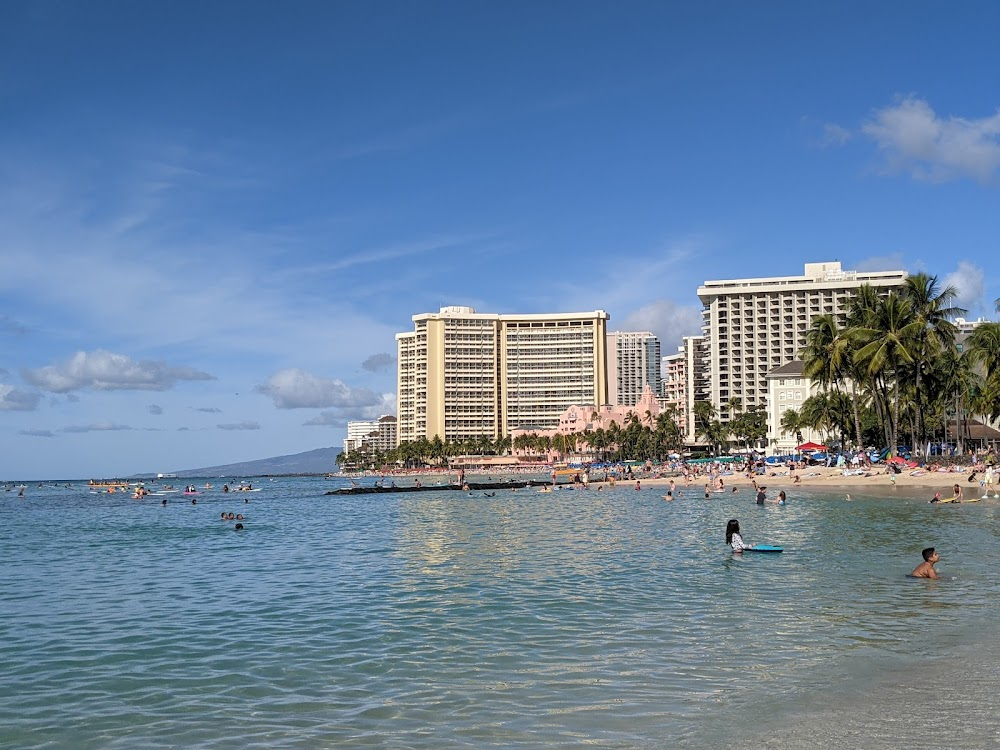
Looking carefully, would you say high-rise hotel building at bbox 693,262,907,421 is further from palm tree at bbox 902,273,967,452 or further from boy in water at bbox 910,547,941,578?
boy in water at bbox 910,547,941,578

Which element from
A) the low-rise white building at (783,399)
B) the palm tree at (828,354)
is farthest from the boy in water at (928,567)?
the low-rise white building at (783,399)

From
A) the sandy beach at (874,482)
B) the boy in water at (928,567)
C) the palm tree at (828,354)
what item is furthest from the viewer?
the palm tree at (828,354)

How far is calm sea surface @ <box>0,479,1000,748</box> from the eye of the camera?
10062 millimetres

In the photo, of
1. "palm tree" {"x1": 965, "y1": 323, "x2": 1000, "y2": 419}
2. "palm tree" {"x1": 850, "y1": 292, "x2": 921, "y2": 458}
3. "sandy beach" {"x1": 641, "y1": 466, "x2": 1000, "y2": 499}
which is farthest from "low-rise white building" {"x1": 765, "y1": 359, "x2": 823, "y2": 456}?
"palm tree" {"x1": 850, "y1": 292, "x2": 921, "y2": 458}

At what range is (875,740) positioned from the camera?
9078mm

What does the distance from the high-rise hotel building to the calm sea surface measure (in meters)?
153

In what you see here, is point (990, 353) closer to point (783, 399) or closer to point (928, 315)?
point (928, 315)

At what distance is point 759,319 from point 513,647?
175 m

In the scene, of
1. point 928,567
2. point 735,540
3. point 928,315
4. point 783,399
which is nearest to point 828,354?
point 928,315

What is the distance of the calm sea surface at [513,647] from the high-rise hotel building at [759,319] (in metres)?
153

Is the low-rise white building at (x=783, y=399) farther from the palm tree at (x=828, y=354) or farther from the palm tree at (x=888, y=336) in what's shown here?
the palm tree at (x=888, y=336)

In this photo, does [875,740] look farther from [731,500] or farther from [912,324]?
[912,324]

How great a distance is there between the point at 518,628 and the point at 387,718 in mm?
5753

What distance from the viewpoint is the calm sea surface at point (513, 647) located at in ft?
33.0
